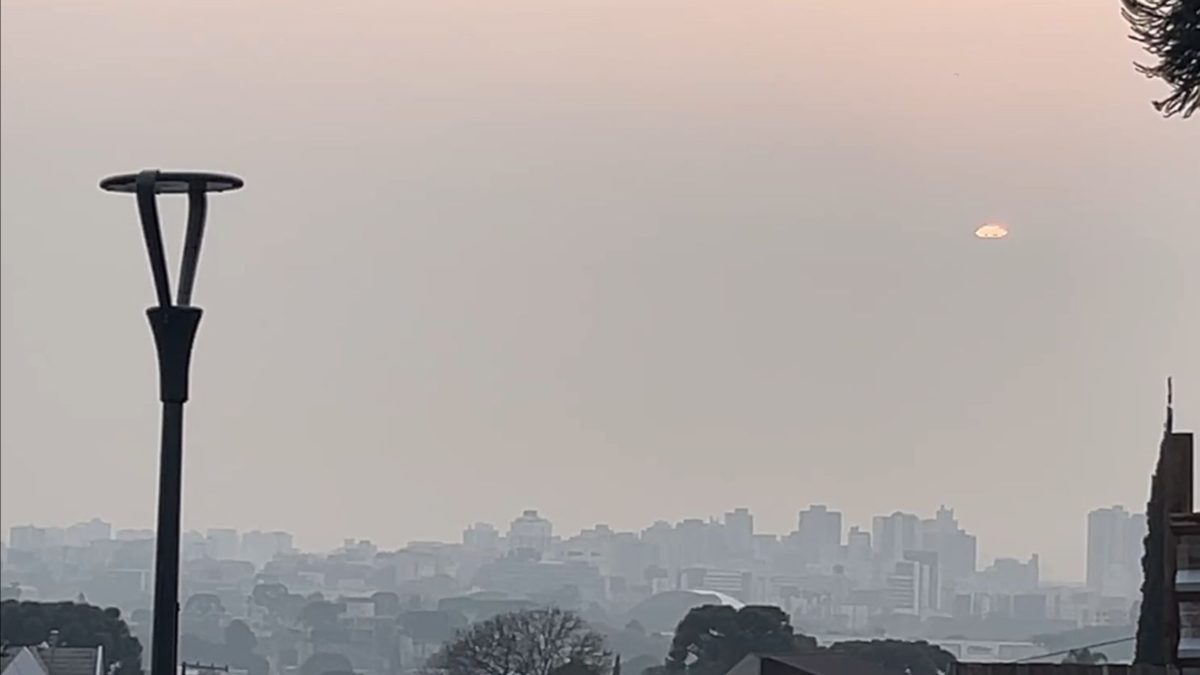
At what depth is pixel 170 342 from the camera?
131 inches

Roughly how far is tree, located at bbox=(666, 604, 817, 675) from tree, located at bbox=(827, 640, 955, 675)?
15 cm

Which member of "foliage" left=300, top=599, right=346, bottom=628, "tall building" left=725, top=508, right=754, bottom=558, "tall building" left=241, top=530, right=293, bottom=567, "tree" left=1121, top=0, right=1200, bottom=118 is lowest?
"foliage" left=300, top=599, right=346, bottom=628

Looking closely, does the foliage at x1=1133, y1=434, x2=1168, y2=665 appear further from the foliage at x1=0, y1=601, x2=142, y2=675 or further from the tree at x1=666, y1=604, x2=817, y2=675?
the foliage at x1=0, y1=601, x2=142, y2=675

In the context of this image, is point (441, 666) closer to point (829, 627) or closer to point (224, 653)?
point (224, 653)

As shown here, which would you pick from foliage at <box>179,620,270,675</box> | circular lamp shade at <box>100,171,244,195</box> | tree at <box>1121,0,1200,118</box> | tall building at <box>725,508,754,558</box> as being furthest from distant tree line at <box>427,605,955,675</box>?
tree at <box>1121,0,1200,118</box>

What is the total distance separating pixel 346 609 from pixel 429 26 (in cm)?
193

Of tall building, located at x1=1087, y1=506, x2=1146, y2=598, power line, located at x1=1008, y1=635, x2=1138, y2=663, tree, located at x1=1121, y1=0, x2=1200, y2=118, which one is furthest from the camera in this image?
tall building, located at x1=1087, y1=506, x2=1146, y2=598

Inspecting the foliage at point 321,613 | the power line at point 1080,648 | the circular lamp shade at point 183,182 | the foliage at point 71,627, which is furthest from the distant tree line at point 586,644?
the circular lamp shade at point 183,182

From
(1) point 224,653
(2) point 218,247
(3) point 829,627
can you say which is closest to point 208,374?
(2) point 218,247

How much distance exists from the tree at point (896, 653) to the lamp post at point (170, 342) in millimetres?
2271

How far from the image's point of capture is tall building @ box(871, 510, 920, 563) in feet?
16.7

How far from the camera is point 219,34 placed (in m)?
5.16

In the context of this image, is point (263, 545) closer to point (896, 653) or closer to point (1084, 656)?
point (896, 653)

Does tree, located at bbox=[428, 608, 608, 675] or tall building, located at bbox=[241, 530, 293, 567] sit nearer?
tree, located at bbox=[428, 608, 608, 675]
